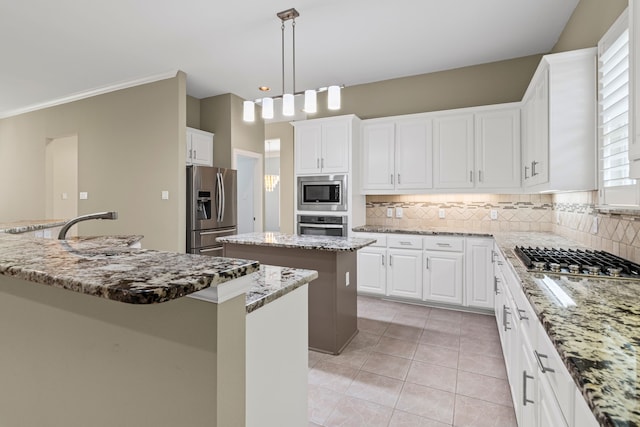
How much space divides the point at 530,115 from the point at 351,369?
2717 mm

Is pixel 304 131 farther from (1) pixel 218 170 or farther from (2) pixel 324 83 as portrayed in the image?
(1) pixel 218 170

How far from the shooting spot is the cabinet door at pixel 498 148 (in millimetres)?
3502

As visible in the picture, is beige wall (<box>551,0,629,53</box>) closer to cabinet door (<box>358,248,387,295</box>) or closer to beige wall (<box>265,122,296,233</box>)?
cabinet door (<box>358,248,387,295</box>)

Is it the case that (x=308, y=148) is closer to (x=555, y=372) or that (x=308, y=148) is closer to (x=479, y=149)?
(x=479, y=149)

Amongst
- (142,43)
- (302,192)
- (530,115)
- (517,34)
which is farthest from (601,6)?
(142,43)

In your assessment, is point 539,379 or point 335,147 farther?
point 335,147

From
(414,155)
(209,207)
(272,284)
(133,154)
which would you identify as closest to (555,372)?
(272,284)

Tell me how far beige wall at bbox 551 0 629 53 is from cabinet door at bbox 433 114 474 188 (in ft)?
3.50

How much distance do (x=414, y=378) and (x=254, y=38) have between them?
Result: 3422 millimetres

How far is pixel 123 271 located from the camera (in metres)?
0.74

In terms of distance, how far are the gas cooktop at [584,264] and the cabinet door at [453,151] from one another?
6.42 feet

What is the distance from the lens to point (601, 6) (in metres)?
2.16

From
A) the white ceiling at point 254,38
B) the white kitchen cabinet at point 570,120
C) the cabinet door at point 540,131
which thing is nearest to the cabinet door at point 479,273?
the cabinet door at point 540,131

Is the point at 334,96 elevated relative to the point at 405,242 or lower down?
elevated
